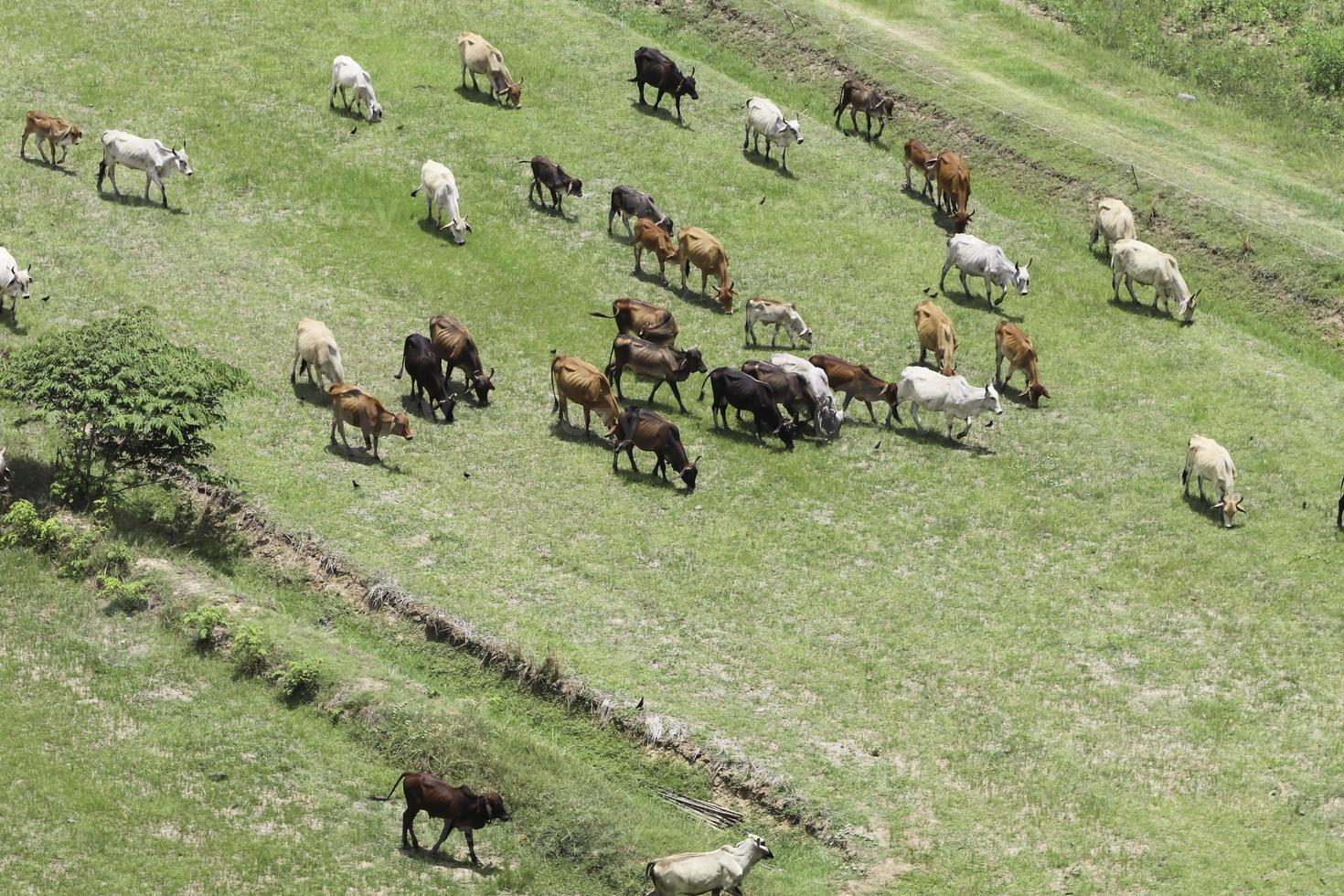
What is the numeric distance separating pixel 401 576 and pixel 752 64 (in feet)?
104

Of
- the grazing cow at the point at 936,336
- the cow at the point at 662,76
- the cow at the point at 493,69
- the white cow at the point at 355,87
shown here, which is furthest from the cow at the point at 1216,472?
the white cow at the point at 355,87

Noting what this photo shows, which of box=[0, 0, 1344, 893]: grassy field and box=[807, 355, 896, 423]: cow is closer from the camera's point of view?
box=[0, 0, 1344, 893]: grassy field

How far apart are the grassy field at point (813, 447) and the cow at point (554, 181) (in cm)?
80

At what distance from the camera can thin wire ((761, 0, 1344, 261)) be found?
44.0 m

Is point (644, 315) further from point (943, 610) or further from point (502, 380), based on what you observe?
point (943, 610)

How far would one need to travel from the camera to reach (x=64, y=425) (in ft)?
98.8

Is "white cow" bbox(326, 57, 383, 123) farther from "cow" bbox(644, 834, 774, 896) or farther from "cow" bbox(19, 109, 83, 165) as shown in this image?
"cow" bbox(644, 834, 774, 896)

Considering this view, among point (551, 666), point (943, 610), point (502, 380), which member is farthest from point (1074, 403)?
point (551, 666)

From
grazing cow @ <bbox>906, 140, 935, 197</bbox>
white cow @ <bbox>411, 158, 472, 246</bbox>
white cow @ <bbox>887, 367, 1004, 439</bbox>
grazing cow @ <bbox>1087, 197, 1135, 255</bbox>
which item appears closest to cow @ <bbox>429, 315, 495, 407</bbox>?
white cow @ <bbox>411, 158, 472, 246</bbox>

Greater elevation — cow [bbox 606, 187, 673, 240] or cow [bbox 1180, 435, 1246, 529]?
cow [bbox 606, 187, 673, 240]

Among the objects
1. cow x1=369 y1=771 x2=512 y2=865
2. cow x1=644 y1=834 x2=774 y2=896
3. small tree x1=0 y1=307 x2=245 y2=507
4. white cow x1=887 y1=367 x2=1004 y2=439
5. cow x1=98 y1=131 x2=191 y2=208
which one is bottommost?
cow x1=369 y1=771 x2=512 y2=865

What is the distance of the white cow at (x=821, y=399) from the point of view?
33812 mm

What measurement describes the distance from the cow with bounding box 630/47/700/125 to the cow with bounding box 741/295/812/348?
12.6 m

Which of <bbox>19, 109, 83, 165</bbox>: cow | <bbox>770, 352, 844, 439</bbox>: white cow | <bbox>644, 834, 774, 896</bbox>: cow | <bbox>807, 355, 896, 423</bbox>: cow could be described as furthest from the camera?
<bbox>19, 109, 83, 165</bbox>: cow
